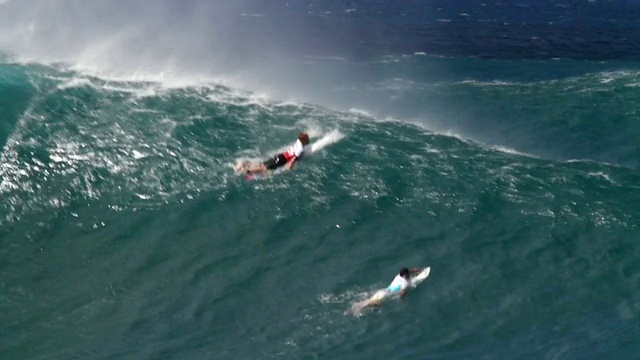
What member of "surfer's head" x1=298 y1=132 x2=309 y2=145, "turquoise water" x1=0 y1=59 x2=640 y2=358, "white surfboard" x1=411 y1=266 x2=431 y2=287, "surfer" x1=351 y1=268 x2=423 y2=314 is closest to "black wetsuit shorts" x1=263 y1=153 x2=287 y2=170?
"turquoise water" x1=0 y1=59 x2=640 y2=358

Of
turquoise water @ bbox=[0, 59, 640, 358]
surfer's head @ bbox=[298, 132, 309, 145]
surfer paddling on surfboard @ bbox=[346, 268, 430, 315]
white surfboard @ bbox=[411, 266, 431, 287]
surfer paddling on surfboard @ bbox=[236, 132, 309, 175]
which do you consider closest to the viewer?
turquoise water @ bbox=[0, 59, 640, 358]

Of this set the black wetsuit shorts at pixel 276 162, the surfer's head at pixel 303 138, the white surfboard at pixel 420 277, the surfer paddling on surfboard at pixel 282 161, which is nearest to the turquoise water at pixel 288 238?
the white surfboard at pixel 420 277

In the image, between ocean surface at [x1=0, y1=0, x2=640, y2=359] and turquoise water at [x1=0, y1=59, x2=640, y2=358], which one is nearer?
turquoise water at [x1=0, y1=59, x2=640, y2=358]

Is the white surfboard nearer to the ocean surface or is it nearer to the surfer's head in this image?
the ocean surface

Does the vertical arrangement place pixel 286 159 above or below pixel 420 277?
above

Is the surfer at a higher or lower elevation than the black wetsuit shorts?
lower

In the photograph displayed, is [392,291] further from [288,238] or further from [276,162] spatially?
[276,162]

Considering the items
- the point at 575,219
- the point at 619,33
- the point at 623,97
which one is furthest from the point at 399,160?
the point at 619,33

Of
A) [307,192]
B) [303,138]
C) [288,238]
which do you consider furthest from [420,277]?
[303,138]
